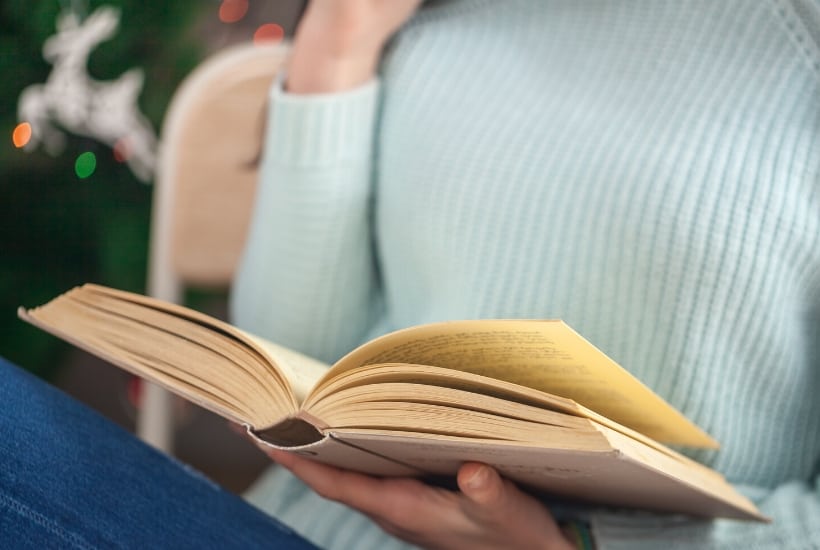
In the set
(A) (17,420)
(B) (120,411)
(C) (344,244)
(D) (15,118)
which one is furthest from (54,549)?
(B) (120,411)

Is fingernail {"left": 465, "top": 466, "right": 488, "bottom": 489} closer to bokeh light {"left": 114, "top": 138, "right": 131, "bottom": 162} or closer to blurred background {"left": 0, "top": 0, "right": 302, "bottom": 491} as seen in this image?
blurred background {"left": 0, "top": 0, "right": 302, "bottom": 491}

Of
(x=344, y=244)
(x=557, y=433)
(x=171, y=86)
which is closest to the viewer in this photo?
(x=557, y=433)

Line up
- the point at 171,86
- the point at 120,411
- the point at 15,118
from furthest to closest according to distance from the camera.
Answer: the point at 120,411
the point at 171,86
the point at 15,118

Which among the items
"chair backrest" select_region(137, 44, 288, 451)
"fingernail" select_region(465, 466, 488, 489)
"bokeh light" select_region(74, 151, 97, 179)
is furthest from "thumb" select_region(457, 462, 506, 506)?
"bokeh light" select_region(74, 151, 97, 179)

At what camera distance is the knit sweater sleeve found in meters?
0.77

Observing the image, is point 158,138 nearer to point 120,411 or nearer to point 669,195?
point 120,411

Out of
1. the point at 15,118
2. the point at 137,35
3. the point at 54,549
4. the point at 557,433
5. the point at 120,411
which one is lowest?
the point at 120,411

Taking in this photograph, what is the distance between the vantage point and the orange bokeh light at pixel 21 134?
1.11 meters

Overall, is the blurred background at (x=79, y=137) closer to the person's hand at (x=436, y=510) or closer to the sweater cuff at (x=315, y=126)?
the sweater cuff at (x=315, y=126)

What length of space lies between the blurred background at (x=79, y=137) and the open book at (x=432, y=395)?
2.26 feet

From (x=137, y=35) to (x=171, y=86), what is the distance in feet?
0.33

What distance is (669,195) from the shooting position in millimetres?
626

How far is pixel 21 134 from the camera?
3.66 feet

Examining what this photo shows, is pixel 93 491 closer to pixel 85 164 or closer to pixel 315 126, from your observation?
pixel 315 126
